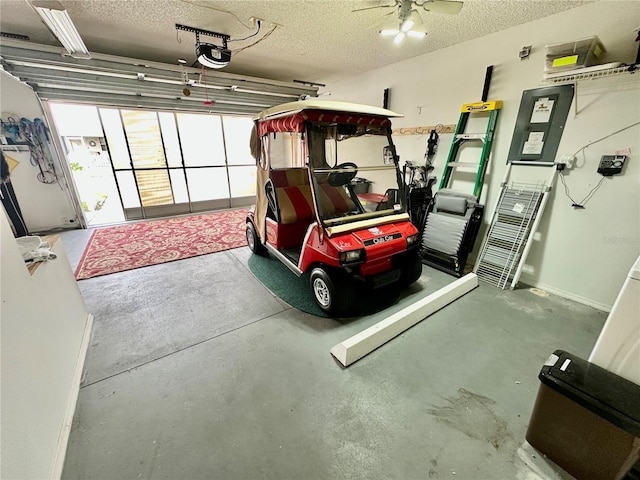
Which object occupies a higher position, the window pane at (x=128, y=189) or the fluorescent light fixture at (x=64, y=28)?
the fluorescent light fixture at (x=64, y=28)

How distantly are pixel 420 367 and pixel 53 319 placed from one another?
251 cm

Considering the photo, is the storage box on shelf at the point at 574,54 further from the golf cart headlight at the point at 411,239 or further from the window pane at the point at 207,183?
the window pane at the point at 207,183

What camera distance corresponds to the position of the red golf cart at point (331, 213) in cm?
228

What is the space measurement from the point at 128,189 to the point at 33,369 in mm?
5439

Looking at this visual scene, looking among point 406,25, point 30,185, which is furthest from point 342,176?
point 30,185

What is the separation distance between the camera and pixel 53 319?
1609mm

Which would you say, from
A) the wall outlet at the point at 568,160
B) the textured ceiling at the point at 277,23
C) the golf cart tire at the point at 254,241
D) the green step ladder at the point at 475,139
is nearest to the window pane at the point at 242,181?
the textured ceiling at the point at 277,23

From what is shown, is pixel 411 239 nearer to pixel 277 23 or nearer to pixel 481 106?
pixel 481 106

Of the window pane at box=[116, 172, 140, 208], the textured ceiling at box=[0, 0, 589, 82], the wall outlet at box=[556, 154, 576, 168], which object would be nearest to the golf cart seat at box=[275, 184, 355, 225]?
the textured ceiling at box=[0, 0, 589, 82]

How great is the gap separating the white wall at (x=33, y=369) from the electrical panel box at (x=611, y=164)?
4.34 m

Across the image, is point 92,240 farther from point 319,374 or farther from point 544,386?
point 544,386

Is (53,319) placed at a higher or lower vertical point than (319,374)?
higher

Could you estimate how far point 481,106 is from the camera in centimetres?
306

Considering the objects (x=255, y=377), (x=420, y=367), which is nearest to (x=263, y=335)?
(x=255, y=377)
